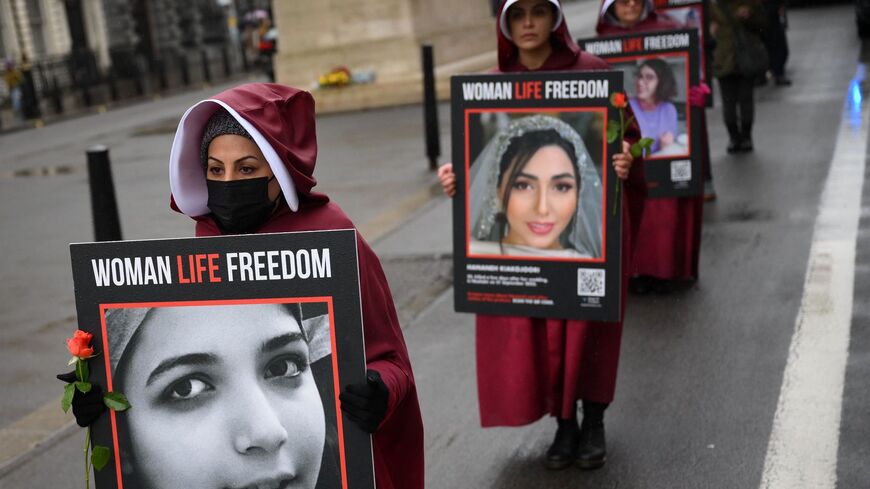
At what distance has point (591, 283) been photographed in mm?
4613

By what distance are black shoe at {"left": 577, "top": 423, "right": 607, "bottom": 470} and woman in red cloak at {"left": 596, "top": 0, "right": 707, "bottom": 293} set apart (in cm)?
242

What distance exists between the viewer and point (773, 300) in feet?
22.3

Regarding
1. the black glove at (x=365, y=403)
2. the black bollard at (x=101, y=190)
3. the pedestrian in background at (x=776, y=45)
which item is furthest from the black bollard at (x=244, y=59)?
the black glove at (x=365, y=403)

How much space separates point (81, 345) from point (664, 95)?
17.4 feet

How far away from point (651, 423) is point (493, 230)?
115 centimetres

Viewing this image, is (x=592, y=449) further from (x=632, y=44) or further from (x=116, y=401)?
(x=632, y=44)

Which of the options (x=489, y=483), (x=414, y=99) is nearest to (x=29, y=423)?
(x=489, y=483)

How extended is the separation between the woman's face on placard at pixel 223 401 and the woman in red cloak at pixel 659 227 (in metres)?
4.67

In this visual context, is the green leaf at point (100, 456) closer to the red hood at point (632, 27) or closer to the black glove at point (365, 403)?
the black glove at point (365, 403)

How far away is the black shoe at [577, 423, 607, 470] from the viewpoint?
15.4 feet

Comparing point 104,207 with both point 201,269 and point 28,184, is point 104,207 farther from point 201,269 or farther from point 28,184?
point 28,184

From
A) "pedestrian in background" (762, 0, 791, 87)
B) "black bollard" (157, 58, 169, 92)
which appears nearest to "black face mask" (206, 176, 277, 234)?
"pedestrian in background" (762, 0, 791, 87)

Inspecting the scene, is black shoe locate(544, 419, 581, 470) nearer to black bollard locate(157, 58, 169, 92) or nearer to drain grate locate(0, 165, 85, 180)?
drain grate locate(0, 165, 85, 180)

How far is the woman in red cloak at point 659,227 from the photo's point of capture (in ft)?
23.4
